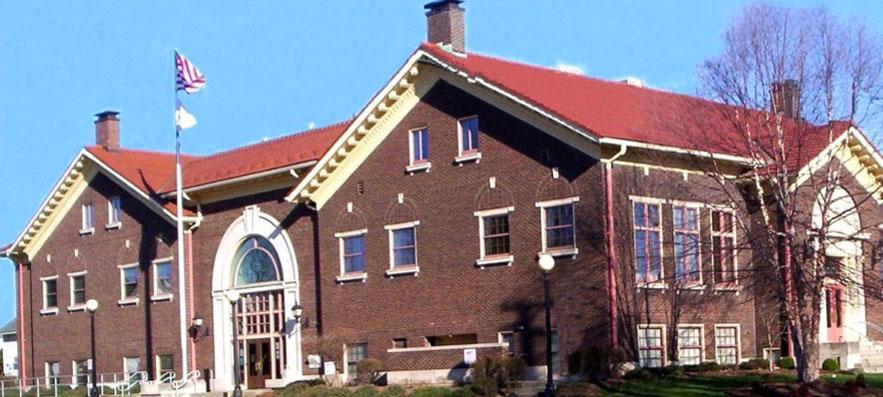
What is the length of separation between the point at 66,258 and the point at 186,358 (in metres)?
9.92

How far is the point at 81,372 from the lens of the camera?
188ft

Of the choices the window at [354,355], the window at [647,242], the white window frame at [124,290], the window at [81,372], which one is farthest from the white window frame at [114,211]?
the window at [647,242]

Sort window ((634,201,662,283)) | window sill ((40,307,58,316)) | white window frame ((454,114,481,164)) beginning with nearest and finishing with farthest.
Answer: window ((634,201,662,283)) < white window frame ((454,114,481,164)) < window sill ((40,307,58,316))

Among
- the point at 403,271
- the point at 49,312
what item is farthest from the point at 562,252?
the point at 49,312

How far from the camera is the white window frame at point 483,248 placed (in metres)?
41.4

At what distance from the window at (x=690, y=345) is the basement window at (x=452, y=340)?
232 inches

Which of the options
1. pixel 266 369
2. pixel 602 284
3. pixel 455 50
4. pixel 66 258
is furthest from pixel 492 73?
pixel 66 258

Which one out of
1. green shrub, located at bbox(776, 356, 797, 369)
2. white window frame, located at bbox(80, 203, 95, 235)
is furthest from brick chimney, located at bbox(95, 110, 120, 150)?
green shrub, located at bbox(776, 356, 797, 369)

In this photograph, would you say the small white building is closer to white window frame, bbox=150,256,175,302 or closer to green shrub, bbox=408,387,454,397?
white window frame, bbox=150,256,175,302

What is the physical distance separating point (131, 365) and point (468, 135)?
63.7ft

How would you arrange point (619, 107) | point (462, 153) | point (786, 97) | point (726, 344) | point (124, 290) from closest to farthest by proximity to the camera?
point (786, 97)
point (726, 344)
point (462, 153)
point (619, 107)
point (124, 290)

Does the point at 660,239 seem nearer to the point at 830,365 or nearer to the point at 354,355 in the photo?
the point at 830,365

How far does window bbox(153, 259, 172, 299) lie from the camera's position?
176ft

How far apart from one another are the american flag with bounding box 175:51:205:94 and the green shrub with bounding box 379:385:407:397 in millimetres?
14852
